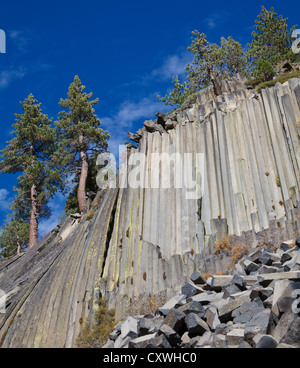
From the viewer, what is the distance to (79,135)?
28.7 metres

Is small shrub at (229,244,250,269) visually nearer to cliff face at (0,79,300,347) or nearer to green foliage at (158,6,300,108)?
cliff face at (0,79,300,347)

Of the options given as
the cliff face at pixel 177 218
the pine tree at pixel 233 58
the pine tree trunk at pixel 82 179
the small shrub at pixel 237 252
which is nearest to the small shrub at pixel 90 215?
the cliff face at pixel 177 218

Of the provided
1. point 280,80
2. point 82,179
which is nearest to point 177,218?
point 280,80

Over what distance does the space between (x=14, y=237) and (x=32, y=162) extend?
633cm

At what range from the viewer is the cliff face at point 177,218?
37.1ft

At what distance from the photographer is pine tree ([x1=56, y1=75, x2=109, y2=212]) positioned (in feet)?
90.3

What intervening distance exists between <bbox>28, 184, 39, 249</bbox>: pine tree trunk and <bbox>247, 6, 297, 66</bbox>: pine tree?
69.8 feet

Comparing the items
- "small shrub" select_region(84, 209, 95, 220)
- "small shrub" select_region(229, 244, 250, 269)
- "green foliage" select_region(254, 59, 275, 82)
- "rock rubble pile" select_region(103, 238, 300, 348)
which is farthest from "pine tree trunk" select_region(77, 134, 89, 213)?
"rock rubble pile" select_region(103, 238, 300, 348)

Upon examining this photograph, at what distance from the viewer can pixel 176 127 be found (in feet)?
51.2

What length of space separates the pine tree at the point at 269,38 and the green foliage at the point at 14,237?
77.6 ft

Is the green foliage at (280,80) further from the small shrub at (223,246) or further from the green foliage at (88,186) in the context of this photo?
the green foliage at (88,186)

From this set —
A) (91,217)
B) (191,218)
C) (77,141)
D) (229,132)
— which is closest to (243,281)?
(191,218)

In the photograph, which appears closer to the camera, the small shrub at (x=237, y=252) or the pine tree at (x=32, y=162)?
the small shrub at (x=237, y=252)

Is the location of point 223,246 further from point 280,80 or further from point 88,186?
point 88,186
